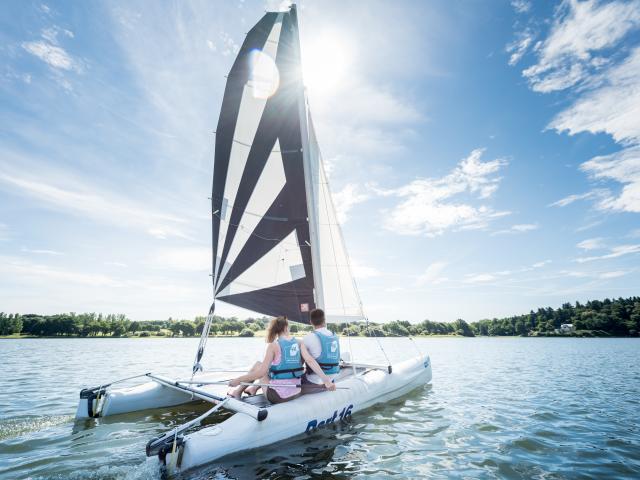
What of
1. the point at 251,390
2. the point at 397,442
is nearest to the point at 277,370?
the point at 251,390

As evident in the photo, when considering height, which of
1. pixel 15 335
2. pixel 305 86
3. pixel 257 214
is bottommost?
pixel 15 335

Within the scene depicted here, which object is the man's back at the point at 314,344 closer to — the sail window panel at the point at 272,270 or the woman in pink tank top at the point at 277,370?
the woman in pink tank top at the point at 277,370

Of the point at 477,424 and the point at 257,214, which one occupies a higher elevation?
the point at 257,214

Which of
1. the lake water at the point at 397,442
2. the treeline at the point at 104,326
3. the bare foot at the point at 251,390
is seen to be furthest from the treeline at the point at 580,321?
the bare foot at the point at 251,390

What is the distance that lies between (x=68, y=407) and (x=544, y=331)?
12768 cm

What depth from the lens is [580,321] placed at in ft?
321

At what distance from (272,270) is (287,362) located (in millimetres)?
3542

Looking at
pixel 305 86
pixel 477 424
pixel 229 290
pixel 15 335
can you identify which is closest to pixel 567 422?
pixel 477 424

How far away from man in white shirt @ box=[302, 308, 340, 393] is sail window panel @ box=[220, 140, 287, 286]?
11.6 ft

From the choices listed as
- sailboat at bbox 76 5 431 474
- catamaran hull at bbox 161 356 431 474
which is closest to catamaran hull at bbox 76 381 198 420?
sailboat at bbox 76 5 431 474

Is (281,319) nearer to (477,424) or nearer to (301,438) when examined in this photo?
(301,438)

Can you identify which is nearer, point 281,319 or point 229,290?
point 281,319

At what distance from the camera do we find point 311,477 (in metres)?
4.32

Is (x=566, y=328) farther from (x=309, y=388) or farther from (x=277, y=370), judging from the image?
(x=277, y=370)
